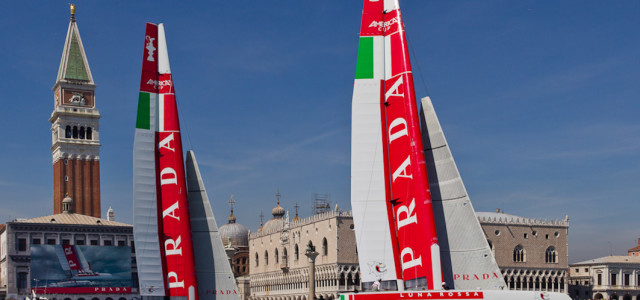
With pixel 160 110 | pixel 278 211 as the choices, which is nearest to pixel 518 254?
pixel 278 211

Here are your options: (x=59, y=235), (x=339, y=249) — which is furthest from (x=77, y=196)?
(x=339, y=249)

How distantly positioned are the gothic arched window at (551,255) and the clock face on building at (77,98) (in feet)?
190

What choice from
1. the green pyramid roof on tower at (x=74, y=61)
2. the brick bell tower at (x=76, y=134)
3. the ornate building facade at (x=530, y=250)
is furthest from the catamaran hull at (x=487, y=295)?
the green pyramid roof on tower at (x=74, y=61)

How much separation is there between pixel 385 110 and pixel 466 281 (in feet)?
25.9

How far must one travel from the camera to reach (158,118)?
38.6 metres

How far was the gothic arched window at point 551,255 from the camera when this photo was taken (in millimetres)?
95500

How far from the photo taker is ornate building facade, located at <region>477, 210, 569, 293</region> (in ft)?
304

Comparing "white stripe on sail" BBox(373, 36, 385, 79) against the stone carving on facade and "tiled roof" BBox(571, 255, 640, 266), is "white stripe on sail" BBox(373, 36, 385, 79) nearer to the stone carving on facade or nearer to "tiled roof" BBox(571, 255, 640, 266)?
"tiled roof" BBox(571, 255, 640, 266)

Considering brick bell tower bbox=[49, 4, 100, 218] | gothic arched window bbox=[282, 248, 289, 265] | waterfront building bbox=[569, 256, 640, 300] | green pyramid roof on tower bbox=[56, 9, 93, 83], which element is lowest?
waterfront building bbox=[569, 256, 640, 300]

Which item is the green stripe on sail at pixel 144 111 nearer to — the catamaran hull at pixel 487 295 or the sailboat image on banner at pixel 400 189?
the sailboat image on banner at pixel 400 189

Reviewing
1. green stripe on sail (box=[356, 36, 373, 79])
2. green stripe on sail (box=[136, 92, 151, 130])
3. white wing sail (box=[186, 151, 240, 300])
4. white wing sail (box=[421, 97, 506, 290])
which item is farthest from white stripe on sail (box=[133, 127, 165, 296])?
white wing sail (box=[421, 97, 506, 290])

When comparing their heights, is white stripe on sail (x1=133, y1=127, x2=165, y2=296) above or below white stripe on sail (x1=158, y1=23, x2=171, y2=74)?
below

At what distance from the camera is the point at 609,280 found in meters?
101

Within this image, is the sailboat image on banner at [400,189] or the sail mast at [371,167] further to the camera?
the sail mast at [371,167]
